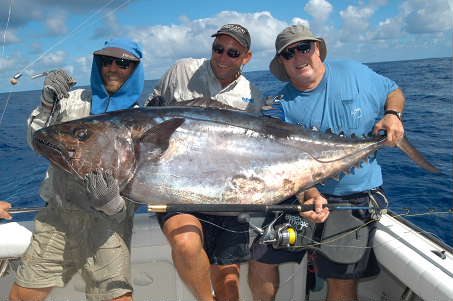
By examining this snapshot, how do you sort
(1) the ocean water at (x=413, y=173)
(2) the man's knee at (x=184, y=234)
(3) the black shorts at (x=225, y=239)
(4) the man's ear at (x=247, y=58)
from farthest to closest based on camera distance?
(1) the ocean water at (x=413, y=173) → (4) the man's ear at (x=247, y=58) → (3) the black shorts at (x=225, y=239) → (2) the man's knee at (x=184, y=234)

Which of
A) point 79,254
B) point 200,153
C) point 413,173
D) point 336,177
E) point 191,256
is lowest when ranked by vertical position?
point 413,173

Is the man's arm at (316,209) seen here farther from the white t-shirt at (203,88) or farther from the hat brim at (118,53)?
the hat brim at (118,53)

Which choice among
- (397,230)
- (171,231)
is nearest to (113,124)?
(171,231)

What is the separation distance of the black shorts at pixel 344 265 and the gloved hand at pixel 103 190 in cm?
136

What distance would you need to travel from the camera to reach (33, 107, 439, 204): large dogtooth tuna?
7.97ft

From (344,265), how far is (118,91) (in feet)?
7.96

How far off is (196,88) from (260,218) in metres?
1.39

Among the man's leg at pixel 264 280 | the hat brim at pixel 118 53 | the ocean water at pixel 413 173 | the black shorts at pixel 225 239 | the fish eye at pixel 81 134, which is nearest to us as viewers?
the fish eye at pixel 81 134

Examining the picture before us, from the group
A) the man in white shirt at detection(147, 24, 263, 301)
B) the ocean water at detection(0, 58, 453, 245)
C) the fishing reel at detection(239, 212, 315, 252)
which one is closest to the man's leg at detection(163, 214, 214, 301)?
the man in white shirt at detection(147, 24, 263, 301)

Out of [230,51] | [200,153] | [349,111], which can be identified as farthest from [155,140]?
[349,111]

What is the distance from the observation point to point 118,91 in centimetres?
297

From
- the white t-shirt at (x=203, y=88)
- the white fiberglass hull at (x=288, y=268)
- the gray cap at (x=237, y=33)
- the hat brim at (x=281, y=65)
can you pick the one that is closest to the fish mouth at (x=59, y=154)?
the white fiberglass hull at (x=288, y=268)

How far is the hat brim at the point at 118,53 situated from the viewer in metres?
2.81

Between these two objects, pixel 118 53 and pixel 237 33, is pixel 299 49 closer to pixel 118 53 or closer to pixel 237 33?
pixel 237 33
